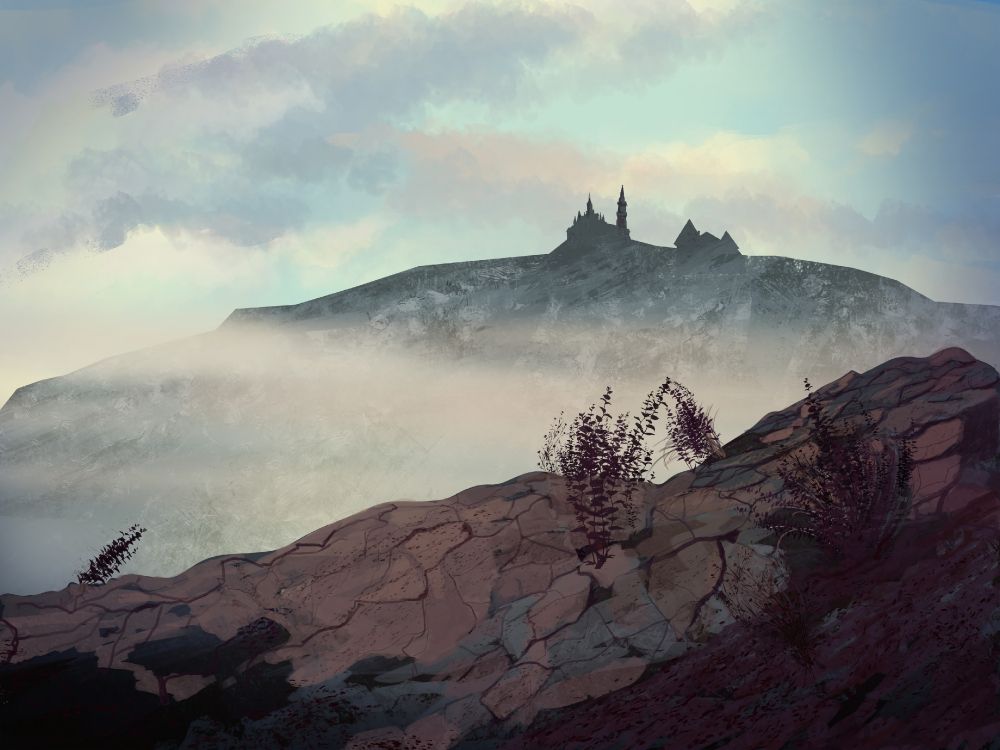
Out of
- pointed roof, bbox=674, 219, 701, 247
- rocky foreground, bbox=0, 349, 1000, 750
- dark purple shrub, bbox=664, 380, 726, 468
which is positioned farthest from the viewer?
pointed roof, bbox=674, 219, 701, 247

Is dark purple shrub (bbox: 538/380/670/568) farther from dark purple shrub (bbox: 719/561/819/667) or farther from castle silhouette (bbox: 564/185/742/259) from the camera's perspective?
castle silhouette (bbox: 564/185/742/259)

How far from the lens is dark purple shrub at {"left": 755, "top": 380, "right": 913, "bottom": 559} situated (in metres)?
4.39

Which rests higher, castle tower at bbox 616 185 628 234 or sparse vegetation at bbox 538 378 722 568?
castle tower at bbox 616 185 628 234

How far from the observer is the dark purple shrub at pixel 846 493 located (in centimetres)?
439

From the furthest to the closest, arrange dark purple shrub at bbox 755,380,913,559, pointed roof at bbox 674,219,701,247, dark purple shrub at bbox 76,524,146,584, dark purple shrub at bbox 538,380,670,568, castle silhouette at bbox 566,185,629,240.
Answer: castle silhouette at bbox 566,185,629,240 < pointed roof at bbox 674,219,701,247 < dark purple shrub at bbox 76,524,146,584 < dark purple shrub at bbox 538,380,670,568 < dark purple shrub at bbox 755,380,913,559

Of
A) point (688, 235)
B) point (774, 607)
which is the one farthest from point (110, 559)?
point (688, 235)

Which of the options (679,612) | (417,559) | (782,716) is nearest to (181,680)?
(417,559)

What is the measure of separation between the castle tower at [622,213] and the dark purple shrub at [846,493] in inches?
95.3

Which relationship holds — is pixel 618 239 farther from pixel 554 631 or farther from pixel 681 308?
pixel 554 631

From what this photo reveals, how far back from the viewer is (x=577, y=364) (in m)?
7.02

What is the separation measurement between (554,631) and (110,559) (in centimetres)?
357

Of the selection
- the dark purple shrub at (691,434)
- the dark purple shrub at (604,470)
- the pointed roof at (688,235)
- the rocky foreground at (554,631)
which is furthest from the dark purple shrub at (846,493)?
the pointed roof at (688,235)

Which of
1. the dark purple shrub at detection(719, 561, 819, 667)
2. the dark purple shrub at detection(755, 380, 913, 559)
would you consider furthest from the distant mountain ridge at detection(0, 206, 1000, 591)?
the dark purple shrub at detection(719, 561, 819, 667)

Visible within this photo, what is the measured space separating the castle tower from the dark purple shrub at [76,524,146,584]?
4.49 meters
